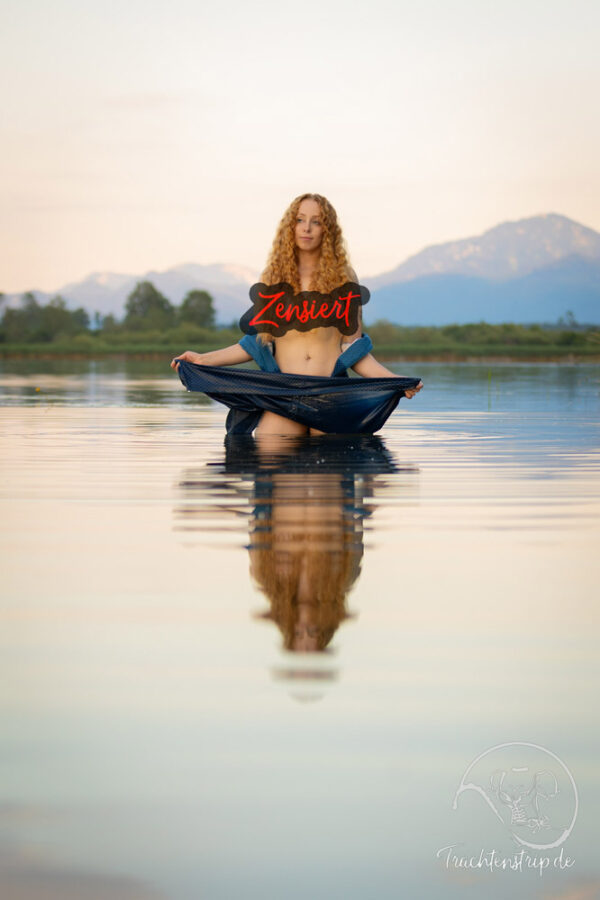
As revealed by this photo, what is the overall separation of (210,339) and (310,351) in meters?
45.2

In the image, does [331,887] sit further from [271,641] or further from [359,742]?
[271,641]

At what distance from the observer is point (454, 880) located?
1769 mm

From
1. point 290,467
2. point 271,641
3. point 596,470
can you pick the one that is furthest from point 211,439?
point 271,641

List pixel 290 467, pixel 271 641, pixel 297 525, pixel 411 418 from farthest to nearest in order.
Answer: pixel 411 418, pixel 290 467, pixel 297 525, pixel 271 641

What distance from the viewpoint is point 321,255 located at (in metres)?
8.95

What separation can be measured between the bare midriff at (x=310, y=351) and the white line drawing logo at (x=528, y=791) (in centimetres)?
684

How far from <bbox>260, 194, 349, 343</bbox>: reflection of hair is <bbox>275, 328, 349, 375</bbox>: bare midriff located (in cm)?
15

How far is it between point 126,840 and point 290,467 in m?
4.90

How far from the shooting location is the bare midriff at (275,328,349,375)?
895 centimetres

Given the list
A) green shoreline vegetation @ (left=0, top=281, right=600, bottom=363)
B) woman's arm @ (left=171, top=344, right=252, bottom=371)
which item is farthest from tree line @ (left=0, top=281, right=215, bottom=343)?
woman's arm @ (left=171, top=344, right=252, bottom=371)

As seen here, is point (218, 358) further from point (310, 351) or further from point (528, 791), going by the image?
point (528, 791)

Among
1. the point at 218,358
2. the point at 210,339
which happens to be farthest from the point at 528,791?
the point at 210,339

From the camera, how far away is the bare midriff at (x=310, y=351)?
895 centimetres

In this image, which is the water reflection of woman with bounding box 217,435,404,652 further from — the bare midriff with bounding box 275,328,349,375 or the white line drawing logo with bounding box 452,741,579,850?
the bare midriff with bounding box 275,328,349,375
